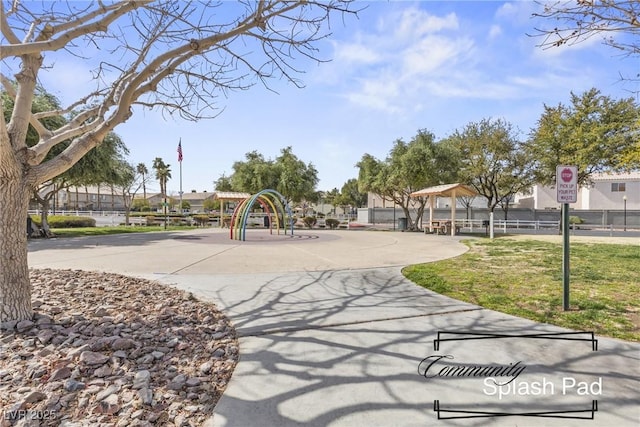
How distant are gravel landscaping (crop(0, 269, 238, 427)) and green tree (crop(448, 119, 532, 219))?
2273cm

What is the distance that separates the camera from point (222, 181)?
54594mm

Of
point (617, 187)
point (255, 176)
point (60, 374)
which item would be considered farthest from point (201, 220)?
point (617, 187)

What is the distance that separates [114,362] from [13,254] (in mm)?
1864

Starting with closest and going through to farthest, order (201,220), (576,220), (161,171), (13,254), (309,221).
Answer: (13,254), (309,221), (201,220), (576,220), (161,171)

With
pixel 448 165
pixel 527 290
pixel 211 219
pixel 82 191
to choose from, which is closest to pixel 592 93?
pixel 448 165

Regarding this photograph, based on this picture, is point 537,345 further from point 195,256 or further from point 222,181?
point 222,181

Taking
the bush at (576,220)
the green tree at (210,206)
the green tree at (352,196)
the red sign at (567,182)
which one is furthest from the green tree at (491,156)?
the green tree at (210,206)

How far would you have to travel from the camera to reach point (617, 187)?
118 feet

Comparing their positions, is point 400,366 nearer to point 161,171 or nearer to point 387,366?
point 387,366

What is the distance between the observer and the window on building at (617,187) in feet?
117

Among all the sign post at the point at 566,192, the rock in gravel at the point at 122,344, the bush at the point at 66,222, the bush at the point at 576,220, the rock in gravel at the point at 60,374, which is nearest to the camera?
the rock in gravel at the point at 60,374

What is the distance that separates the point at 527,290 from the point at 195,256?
27.1 ft

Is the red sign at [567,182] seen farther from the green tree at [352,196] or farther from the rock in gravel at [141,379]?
the green tree at [352,196]

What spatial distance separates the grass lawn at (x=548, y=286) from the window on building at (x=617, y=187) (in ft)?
112
